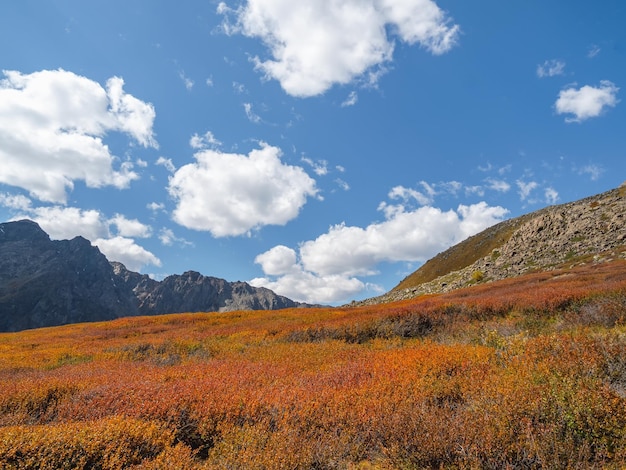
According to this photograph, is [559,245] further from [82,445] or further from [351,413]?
[82,445]

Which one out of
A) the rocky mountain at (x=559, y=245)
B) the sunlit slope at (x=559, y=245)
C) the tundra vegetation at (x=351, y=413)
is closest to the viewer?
the tundra vegetation at (x=351, y=413)

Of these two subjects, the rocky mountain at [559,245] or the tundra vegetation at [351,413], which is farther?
the rocky mountain at [559,245]

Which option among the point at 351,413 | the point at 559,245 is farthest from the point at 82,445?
the point at 559,245

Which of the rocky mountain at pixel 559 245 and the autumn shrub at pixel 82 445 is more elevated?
the rocky mountain at pixel 559 245

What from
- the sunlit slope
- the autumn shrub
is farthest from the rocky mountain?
the autumn shrub

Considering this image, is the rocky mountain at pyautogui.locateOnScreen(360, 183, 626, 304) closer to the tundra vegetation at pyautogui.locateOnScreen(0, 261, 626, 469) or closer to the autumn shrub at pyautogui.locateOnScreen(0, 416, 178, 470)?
the tundra vegetation at pyautogui.locateOnScreen(0, 261, 626, 469)

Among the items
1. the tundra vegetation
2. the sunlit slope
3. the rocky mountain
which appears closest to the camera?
the tundra vegetation

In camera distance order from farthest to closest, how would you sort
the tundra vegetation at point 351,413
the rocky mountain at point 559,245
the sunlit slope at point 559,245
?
the sunlit slope at point 559,245, the rocky mountain at point 559,245, the tundra vegetation at point 351,413

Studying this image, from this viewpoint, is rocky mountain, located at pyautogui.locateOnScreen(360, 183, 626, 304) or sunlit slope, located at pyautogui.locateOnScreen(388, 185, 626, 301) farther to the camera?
sunlit slope, located at pyautogui.locateOnScreen(388, 185, 626, 301)

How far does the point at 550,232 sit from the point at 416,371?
55.2 metres

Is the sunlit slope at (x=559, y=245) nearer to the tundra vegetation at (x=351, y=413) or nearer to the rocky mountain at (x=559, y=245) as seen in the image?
the rocky mountain at (x=559, y=245)

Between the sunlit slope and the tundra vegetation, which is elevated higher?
the sunlit slope

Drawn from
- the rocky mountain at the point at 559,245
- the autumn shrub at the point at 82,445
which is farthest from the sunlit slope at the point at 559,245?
the autumn shrub at the point at 82,445

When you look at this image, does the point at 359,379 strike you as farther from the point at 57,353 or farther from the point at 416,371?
the point at 57,353
